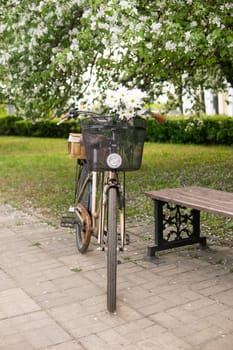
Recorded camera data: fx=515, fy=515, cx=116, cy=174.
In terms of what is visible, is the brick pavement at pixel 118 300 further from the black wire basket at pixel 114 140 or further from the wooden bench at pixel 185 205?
the black wire basket at pixel 114 140

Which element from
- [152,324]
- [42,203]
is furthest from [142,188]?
[152,324]

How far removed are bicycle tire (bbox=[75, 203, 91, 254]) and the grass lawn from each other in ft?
5.19

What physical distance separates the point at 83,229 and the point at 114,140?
1.38 meters

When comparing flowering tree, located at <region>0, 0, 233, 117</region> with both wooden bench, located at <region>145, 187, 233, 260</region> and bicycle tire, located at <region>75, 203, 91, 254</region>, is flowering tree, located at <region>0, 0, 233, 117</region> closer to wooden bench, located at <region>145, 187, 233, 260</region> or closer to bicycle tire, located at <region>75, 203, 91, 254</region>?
wooden bench, located at <region>145, 187, 233, 260</region>

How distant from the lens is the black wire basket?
3965mm

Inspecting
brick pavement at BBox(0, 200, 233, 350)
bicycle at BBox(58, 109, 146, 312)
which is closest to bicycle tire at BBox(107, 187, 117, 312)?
bicycle at BBox(58, 109, 146, 312)

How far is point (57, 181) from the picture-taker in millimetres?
10062

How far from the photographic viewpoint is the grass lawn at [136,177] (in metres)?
7.51

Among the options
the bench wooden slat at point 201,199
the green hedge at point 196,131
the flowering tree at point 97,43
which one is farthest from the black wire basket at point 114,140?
the green hedge at point 196,131

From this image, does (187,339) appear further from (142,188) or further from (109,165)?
(142,188)

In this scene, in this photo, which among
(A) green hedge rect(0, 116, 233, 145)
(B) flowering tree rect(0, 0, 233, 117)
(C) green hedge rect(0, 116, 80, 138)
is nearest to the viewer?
(B) flowering tree rect(0, 0, 233, 117)

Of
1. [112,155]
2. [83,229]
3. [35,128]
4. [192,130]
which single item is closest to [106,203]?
[83,229]

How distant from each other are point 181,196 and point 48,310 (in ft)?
5.37

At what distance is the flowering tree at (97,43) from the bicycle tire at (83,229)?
1962 millimetres
